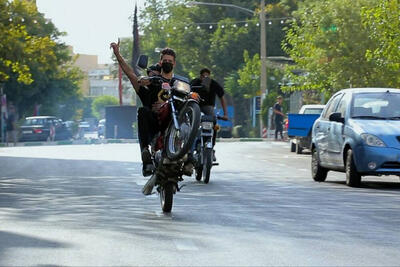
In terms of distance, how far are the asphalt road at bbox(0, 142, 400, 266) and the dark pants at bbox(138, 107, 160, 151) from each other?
2.72 feet

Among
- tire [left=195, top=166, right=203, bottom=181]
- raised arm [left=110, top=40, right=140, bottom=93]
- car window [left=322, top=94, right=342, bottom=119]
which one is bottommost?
tire [left=195, top=166, right=203, bottom=181]

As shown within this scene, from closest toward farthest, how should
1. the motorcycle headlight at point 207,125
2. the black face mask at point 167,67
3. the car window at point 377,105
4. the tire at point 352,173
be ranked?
the black face mask at point 167,67 < the tire at point 352,173 < the car window at point 377,105 < the motorcycle headlight at point 207,125

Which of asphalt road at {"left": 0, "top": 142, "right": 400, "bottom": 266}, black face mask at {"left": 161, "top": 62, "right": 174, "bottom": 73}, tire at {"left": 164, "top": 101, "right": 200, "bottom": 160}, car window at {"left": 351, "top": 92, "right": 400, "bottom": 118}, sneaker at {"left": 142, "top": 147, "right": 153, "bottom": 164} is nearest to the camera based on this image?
asphalt road at {"left": 0, "top": 142, "right": 400, "bottom": 266}

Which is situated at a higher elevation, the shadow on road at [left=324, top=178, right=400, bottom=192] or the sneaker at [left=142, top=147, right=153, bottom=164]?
the sneaker at [left=142, top=147, right=153, bottom=164]

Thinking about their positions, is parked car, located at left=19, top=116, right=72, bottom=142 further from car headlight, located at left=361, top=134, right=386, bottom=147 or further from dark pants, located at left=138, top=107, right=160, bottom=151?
dark pants, located at left=138, top=107, right=160, bottom=151

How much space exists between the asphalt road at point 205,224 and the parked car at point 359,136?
37 centimetres

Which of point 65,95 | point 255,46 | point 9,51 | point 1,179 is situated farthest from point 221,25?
point 1,179

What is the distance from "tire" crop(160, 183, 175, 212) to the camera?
42.4 ft

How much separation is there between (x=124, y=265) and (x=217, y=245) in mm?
1466

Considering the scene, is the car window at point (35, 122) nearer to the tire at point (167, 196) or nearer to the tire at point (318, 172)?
the tire at point (318, 172)

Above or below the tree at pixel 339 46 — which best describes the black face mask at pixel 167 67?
below

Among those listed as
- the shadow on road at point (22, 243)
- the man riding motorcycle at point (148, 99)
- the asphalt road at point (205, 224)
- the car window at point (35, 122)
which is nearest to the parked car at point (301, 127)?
the asphalt road at point (205, 224)

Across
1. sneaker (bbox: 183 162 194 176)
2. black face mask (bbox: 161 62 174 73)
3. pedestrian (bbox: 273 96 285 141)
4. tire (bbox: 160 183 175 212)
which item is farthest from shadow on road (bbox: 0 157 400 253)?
pedestrian (bbox: 273 96 285 141)

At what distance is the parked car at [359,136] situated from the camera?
18.2 m
